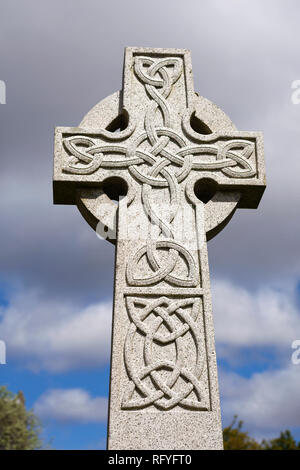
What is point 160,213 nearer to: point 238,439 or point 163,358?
point 163,358

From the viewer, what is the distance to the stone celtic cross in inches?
137

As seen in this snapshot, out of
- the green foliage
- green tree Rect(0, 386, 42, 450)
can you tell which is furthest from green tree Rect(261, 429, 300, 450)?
green tree Rect(0, 386, 42, 450)

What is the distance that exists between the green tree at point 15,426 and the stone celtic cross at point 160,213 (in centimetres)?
2251

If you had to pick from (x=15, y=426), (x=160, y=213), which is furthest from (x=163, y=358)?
(x=15, y=426)

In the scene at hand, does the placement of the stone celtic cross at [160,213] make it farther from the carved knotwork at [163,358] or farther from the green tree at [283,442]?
the green tree at [283,442]

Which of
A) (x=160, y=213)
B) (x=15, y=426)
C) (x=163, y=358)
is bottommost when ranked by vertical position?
(x=163, y=358)

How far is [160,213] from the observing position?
4.09m

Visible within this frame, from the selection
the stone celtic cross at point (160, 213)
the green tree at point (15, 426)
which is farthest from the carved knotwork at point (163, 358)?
the green tree at point (15, 426)

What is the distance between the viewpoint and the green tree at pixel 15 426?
79.9ft

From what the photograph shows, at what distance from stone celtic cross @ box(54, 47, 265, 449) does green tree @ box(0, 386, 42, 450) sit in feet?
73.9

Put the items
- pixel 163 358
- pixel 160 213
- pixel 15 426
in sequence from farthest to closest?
pixel 15 426 < pixel 160 213 < pixel 163 358

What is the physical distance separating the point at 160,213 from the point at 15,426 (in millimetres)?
23426

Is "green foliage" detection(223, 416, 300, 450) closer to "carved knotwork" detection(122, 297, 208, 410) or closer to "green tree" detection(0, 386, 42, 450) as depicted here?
"green tree" detection(0, 386, 42, 450)
